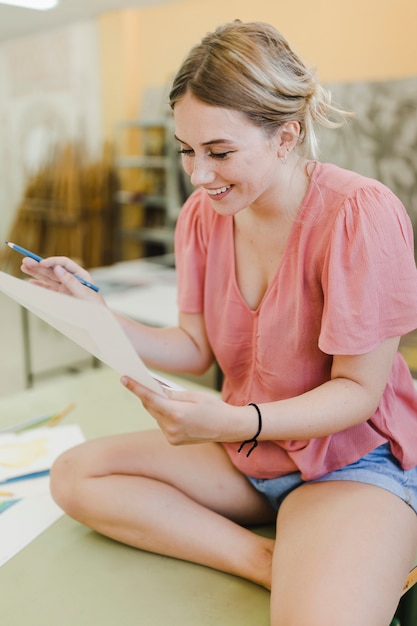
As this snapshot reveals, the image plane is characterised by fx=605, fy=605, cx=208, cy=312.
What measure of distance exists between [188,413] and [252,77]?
1.77 ft

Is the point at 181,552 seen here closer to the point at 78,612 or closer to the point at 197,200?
the point at 78,612

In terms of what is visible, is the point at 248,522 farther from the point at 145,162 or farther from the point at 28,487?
the point at 145,162

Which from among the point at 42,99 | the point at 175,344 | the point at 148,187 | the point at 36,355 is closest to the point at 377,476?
the point at 175,344

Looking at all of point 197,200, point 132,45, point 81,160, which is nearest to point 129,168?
point 81,160

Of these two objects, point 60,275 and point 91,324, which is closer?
point 91,324

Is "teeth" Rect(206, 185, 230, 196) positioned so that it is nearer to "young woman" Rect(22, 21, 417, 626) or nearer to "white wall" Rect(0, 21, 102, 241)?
"young woman" Rect(22, 21, 417, 626)

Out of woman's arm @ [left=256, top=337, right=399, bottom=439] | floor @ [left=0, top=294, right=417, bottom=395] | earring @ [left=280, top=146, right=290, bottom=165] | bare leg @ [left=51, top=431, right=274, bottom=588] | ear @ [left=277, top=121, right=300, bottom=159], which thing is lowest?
floor @ [left=0, top=294, right=417, bottom=395]

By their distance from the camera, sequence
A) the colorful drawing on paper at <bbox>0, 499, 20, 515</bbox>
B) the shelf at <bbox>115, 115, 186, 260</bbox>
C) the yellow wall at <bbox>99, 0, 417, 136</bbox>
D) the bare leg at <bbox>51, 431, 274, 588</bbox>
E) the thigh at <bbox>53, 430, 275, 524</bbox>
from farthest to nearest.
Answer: the shelf at <bbox>115, 115, 186, 260</bbox>, the yellow wall at <bbox>99, 0, 417, 136</bbox>, the colorful drawing on paper at <bbox>0, 499, 20, 515</bbox>, the thigh at <bbox>53, 430, 275, 524</bbox>, the bare leg at <bbox>51, 431, 274, 588</bbox>

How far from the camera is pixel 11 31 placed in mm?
5574

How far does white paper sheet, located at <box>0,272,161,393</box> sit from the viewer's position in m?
0.84

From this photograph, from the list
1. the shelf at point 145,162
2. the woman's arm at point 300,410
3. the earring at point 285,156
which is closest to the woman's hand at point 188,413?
the woman's arm at point 300,410

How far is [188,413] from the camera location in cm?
91

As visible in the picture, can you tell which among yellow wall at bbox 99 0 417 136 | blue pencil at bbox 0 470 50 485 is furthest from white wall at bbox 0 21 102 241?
blue pencil at bbox 0 470 50 485

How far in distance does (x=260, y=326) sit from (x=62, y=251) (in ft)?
15.5
